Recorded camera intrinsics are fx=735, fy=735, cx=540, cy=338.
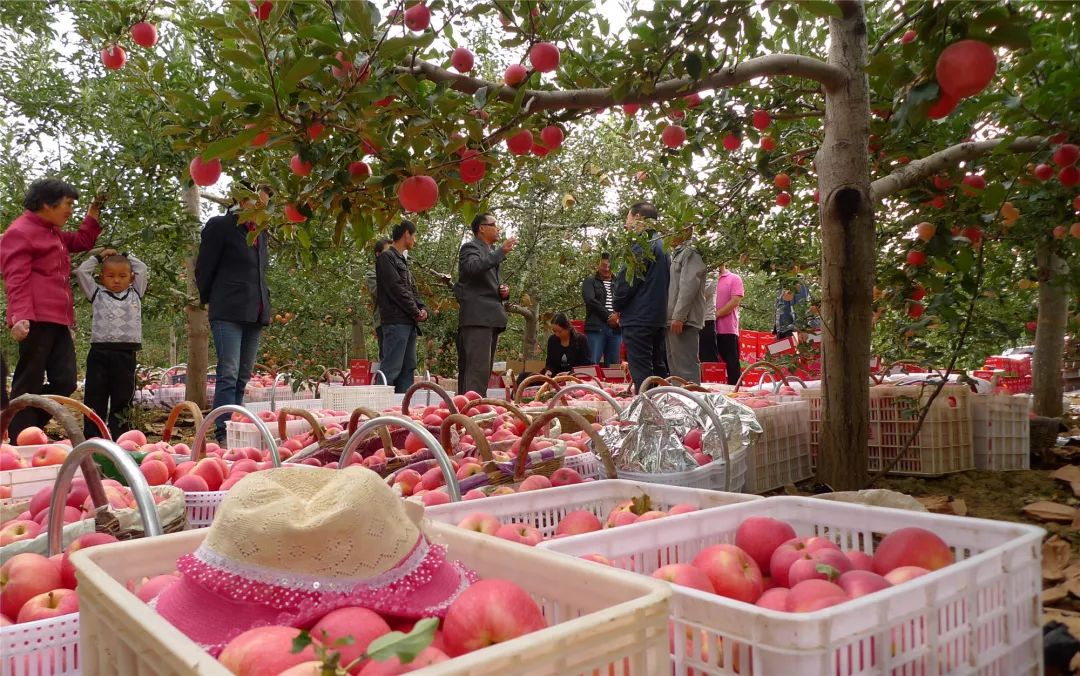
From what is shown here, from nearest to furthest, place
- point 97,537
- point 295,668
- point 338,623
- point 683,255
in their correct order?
point 295,668, point 338,623, point 97,537, point 683,255

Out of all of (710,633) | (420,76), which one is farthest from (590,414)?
(710,633)

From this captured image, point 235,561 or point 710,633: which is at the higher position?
point 235,561

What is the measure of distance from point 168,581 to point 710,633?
2.74ft

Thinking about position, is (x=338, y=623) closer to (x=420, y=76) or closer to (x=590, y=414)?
(x=420, y=76)

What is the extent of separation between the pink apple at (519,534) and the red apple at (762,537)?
0.44 m

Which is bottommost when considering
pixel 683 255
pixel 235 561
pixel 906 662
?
pixel 906 662

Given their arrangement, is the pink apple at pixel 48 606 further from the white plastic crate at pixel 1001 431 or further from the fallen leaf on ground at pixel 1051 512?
the white plastic crate at pixel 1001 431

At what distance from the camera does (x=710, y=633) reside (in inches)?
40.3

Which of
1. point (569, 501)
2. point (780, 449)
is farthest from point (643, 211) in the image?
point (569, 501)

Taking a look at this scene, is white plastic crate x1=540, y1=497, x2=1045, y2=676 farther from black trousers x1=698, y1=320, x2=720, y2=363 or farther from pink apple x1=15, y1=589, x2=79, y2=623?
black trousers x1=698, y1=320, x2=720, y2=363

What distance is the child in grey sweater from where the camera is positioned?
5480 millimetres

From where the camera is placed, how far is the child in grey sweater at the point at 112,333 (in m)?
5.48

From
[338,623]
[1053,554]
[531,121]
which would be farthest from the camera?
[531,121]

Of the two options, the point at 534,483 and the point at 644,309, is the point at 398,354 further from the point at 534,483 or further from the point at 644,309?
the point at 534,483
